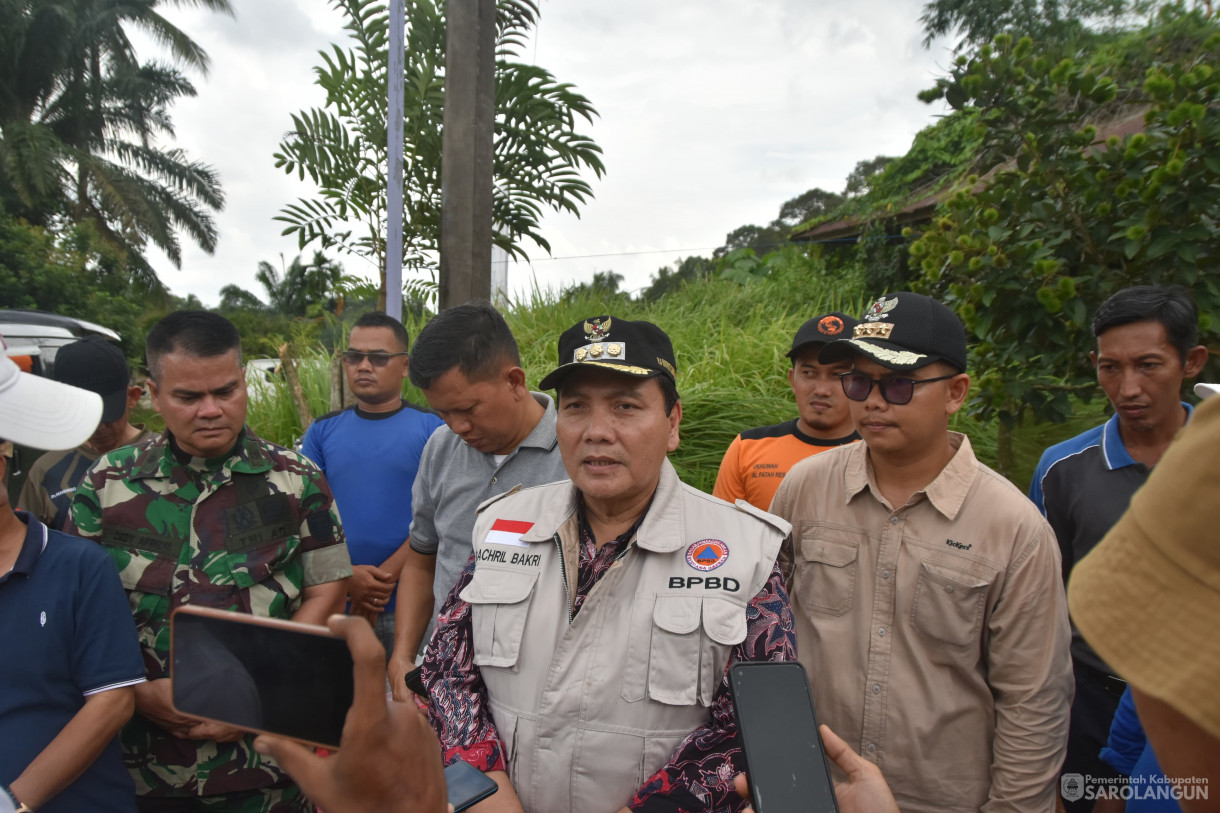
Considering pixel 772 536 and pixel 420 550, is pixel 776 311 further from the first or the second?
pixel 772 536

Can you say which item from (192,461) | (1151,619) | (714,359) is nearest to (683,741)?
(1151,619)

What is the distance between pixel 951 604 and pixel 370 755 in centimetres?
152

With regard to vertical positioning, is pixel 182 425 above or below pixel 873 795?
above

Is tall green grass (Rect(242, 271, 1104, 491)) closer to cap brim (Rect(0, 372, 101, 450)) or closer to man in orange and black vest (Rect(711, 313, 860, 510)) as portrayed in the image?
man in orange and black vest (Rect(711, 313, 860, 510))

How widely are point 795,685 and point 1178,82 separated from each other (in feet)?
11.0

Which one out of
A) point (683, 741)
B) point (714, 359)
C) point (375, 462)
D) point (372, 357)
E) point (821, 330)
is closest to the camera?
point (683, 741)

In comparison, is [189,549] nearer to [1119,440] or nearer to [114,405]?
[114,405]

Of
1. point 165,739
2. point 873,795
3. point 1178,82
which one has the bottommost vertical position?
point 165,739

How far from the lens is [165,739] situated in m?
2.12

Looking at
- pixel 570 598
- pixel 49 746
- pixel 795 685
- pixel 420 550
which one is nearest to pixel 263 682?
pixel 570 598

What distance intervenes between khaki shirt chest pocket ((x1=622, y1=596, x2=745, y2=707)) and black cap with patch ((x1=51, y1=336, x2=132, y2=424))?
268 cm

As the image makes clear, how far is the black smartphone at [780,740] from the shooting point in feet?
4.07

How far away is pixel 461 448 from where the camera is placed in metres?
2.71

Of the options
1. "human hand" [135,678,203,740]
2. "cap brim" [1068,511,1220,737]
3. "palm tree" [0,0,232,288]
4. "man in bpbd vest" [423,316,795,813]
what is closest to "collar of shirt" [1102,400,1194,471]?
"man in bpbd vest" [423,316,795,813]
